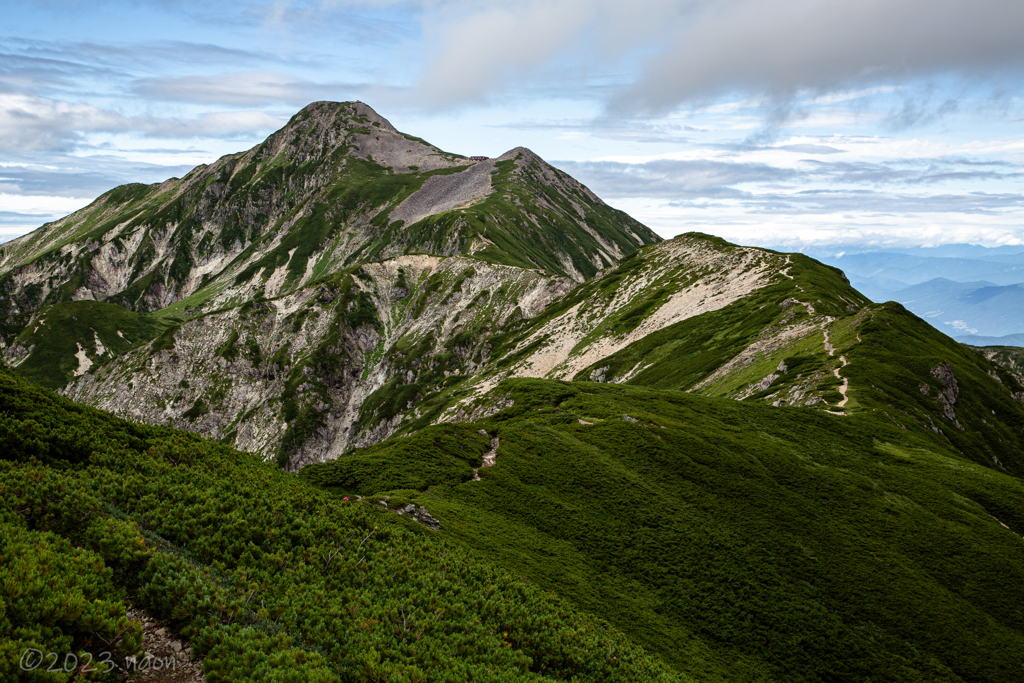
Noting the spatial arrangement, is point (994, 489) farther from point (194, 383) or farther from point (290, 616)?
point (194, 383)

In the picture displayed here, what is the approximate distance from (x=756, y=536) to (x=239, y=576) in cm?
3672

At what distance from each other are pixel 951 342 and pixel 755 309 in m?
32.6

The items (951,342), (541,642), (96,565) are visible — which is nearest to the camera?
(96,565)

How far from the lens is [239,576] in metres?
20.8

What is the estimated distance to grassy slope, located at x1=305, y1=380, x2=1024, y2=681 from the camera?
111 ft

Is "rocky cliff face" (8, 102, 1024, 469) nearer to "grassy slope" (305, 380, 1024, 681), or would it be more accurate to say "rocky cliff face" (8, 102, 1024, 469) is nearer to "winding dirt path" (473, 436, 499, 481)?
"grassy slope" (305, 380, 1024, 681)

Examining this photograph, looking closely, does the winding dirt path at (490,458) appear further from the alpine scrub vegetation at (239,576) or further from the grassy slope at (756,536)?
the alpine scrub vegetation at (239,576)

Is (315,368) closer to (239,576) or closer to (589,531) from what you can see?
(589,531)

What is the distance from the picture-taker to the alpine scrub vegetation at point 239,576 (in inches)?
614

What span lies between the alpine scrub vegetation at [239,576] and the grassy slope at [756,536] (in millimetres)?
6475

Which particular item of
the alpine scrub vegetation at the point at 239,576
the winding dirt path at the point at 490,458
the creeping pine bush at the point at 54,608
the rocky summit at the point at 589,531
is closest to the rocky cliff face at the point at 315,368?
the rocky summit at the point at 589,531

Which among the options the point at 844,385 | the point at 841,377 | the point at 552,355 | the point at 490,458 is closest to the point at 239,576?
the point at 490,458

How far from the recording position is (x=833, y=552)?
41500mm

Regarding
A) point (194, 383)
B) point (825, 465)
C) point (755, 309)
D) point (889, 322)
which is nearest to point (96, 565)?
point (825, 465)
